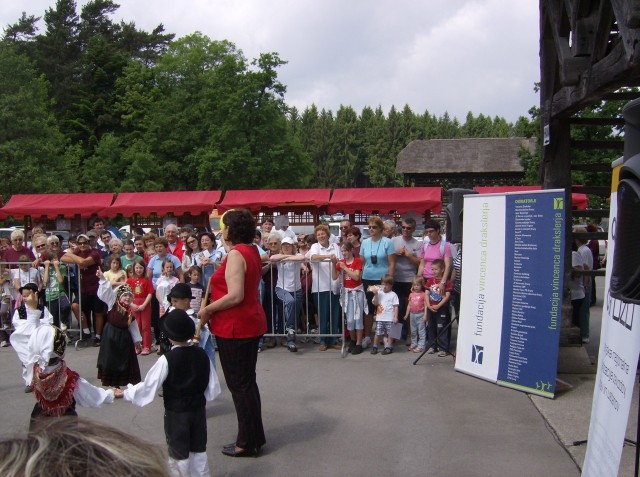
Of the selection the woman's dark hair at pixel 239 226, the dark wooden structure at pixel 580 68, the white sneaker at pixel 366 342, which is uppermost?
the dark wooden structure at pixel 580 68

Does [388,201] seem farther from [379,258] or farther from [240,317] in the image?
[240,317]

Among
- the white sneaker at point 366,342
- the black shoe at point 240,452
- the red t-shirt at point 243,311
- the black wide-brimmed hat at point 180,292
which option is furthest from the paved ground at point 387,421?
the black wide-brimmed hat at point 180,292

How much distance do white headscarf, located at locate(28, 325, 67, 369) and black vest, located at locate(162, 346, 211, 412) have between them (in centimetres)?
85

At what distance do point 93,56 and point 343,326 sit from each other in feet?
171

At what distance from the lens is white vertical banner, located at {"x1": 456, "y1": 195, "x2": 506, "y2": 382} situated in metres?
7.35

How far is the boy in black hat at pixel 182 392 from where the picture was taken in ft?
14.5

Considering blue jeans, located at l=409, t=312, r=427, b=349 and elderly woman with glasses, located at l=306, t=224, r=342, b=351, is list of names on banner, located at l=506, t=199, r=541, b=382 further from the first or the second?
elderly woman with glasses, located at l=306, t=224, r=342, b=351

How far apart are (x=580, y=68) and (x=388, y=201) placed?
14.2 metres

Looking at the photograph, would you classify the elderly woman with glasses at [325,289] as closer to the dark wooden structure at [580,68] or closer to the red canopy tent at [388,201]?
the dark wooden structure at [580,68]

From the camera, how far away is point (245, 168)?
1784 inches

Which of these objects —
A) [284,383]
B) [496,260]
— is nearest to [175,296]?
[284,383]

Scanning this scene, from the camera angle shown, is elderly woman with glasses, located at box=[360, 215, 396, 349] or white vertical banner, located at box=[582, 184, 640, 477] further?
elderly woman with glasses, located at box=[360, 215, 396, 349]

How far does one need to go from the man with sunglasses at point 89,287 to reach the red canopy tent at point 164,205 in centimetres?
1140

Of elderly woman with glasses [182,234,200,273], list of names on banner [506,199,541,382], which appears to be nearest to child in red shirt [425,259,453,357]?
list of names on banner [506,199,541,382]
